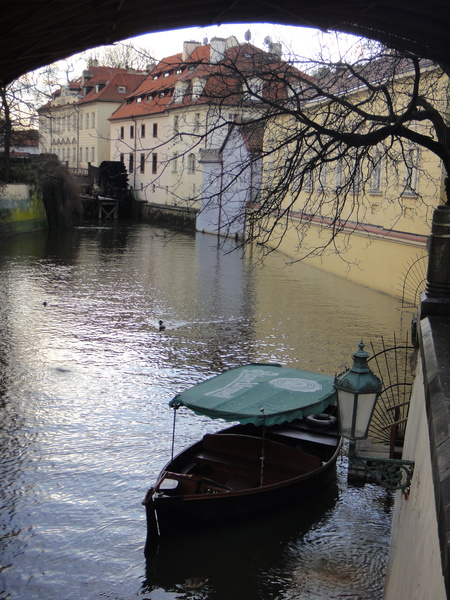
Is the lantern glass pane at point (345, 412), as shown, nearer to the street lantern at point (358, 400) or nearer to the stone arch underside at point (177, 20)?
the street lantern at point (358, 400)

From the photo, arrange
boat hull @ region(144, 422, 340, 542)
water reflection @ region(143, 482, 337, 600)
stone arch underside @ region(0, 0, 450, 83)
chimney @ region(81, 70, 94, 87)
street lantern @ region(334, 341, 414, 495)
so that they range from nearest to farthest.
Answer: street lantern @ region(334, 341, 414, 495) → stone arch underside @ region(0, 0, 450, 83) → water reflection @ region(143, 482, 337, 600) → boat hull @ region(144, 422, 340, 542) → chimney @ region(81, 70, 94, 87)

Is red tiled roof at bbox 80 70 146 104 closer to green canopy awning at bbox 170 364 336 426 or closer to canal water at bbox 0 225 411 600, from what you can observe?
canal water at bbox 0 225 411 600

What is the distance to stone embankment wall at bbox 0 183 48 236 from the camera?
34778 millimetres

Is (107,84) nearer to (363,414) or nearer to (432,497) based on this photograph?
(363,414)

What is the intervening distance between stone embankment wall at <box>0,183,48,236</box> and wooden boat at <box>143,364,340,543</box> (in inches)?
1006

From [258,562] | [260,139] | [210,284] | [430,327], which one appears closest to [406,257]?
[210,284]

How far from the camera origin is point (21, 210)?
121 feet

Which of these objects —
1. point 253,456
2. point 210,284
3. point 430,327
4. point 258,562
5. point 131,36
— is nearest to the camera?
point 430,327

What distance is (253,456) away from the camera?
933 centimetres

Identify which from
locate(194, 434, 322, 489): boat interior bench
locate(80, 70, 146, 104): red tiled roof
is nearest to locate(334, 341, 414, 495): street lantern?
locate(194, 434, 322, 489): boat interior bench

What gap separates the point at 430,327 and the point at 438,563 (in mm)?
2788

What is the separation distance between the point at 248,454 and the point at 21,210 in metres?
30.5

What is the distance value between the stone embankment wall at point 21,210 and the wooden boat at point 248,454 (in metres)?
25.6

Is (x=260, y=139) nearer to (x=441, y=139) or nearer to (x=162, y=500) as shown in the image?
(x=441, y=139)
